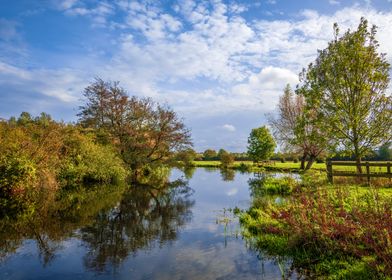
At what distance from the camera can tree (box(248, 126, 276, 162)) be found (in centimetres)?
5988

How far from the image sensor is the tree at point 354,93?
2117 centimetres

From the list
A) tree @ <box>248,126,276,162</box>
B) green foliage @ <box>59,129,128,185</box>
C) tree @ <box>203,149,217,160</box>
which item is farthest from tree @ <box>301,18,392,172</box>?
tree @ <box>203,149,217,160</box>

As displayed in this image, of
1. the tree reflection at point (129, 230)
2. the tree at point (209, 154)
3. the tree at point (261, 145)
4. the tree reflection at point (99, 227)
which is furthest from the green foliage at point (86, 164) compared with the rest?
the tree at point (209, 154)

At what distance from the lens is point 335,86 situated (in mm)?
22500

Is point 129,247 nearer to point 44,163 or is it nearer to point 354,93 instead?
point 44,163

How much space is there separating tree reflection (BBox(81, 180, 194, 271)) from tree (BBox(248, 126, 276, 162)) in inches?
1693

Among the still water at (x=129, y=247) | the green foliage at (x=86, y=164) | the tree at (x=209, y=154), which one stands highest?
the tree at (x=209, y=154)

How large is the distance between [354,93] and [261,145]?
3860 cm

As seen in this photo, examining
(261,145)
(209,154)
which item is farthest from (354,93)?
(209,154)

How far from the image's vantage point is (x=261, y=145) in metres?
60.3

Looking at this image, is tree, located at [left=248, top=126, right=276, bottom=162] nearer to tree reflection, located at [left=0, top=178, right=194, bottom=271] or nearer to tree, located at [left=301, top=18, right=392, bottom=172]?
tree, located at [left=301, top=18, right=392, bottom=172]

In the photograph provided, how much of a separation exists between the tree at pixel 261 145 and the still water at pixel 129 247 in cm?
4538

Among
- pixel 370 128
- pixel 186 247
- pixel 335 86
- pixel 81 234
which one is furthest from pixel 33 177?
pixel 370 128

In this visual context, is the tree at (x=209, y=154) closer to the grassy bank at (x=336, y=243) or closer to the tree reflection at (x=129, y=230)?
the tree reflection at (x=129, y=230)
